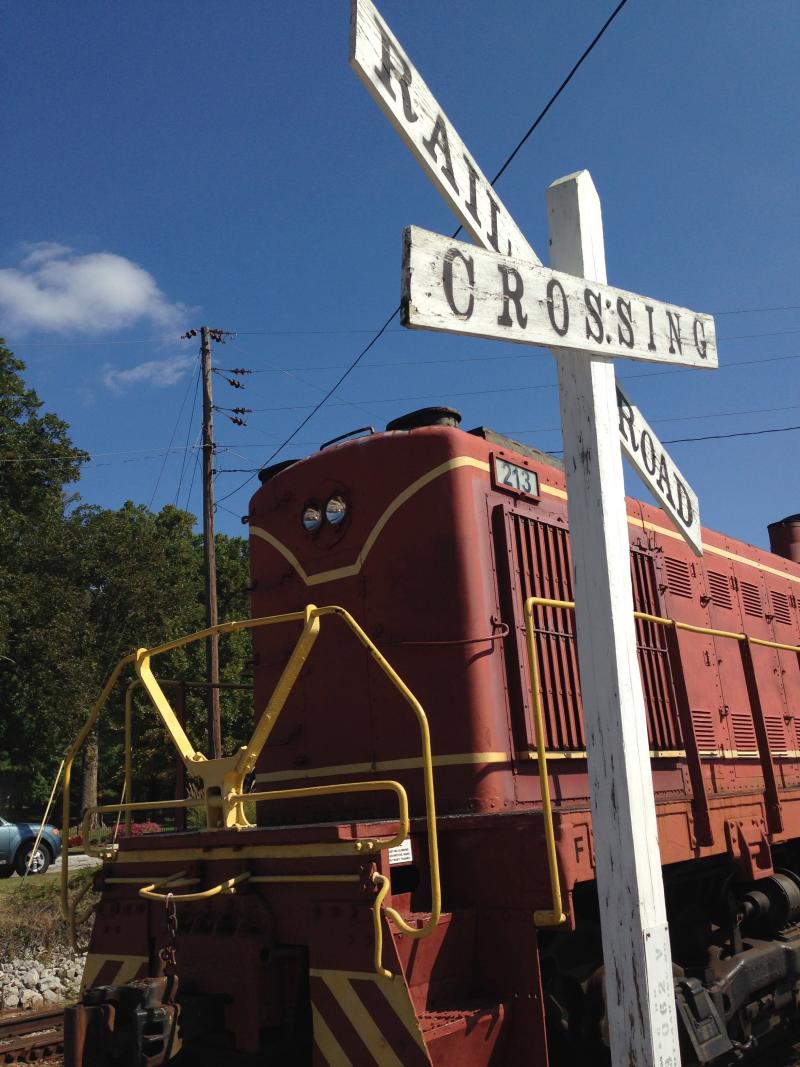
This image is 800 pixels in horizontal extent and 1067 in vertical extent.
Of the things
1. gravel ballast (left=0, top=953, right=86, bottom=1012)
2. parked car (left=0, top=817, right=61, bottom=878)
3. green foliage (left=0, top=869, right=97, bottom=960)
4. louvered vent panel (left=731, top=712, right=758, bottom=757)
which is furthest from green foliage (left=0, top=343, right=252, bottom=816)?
louvered vent panel (left=731, top=712, right=758, bottom=757)

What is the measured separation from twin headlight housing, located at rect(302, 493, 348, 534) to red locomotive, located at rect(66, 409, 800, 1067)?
1cm

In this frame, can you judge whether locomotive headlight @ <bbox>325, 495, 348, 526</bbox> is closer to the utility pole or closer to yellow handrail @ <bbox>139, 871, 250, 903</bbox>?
yellow handrail @ <bbox>139, 871, 250, 903</bbox>

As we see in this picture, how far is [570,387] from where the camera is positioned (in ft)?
10.1

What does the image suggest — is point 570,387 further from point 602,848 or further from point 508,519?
point 508,519

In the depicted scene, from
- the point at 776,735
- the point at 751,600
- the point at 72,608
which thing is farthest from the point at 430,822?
the point at 72,608

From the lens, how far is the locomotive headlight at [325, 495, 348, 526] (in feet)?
17.9

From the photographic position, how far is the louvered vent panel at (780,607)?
8.21 m

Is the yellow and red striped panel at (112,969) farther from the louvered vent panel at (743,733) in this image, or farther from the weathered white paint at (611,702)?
the louvered vent panel at (743,733)

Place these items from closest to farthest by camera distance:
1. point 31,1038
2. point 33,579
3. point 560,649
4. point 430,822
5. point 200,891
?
point 430,822 < point 200,891 < point 560,649 < point 31,1038 < point 33,579

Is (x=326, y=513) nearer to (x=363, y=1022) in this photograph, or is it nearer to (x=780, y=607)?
(x=363, y=1022)

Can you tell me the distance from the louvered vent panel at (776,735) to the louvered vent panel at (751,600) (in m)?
0.92

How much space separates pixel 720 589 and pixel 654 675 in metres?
1.77

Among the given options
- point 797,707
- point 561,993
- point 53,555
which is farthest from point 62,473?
point 561,993

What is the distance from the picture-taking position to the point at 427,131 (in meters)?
2.67
